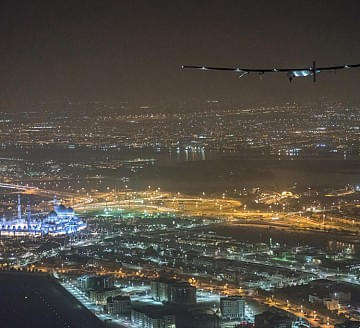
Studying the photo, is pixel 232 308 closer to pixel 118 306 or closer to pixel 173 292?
pixel 173 292

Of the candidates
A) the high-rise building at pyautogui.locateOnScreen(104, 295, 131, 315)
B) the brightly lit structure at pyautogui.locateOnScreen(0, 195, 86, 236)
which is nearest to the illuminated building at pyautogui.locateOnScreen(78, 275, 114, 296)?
the high-rise building at pyautogui.locateOnScreen(104, 295, 131, 315)

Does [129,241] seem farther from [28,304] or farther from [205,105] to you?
[205,105]

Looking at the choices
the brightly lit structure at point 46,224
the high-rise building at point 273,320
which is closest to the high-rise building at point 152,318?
the high-rise building at point 273,320

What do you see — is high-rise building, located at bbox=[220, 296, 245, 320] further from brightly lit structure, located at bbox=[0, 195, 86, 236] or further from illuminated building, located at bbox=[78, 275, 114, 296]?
brightly lit structure, located at bbox=[0, 195, 86, 236]

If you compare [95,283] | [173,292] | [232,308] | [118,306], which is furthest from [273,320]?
[95,283]

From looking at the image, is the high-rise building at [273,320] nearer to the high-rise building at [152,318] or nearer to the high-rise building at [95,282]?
the high-rise building at [152,318]
